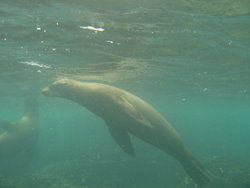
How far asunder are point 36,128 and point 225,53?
12.9 meters

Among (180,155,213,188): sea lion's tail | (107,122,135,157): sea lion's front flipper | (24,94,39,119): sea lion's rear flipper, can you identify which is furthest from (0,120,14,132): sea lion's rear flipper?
(180,155,213,188): sea lion's tail

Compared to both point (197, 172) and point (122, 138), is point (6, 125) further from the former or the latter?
point (197, 172)

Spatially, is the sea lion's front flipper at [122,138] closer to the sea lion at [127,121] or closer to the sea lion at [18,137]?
the sea lion at [127,121]

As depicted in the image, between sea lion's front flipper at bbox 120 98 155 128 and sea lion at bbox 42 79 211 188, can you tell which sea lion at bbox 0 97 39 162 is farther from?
sea lion's front flipper at bbox 120 98 155 128

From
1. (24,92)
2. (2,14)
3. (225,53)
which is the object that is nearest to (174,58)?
(225,53)

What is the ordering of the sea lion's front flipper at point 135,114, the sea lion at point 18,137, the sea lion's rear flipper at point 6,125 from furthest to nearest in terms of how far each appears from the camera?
the sea lion at point 18,137 → the sea lion's rear flipper at point 6,125 → the sea lion's front flipper at point 135,114

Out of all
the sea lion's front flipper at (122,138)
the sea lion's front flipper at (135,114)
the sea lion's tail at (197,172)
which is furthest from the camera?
the sea lion's tail at (197,172)

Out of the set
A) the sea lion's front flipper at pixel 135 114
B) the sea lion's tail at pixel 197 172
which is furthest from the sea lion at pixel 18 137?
the sea lion's tail at pixel 197 172

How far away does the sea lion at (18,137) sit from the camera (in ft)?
56.7

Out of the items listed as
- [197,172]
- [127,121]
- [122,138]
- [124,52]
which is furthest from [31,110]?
[197,172]

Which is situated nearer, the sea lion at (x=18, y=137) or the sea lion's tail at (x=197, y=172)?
the sea lion's tail at (x=197, y=172)

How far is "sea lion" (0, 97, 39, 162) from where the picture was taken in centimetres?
1730

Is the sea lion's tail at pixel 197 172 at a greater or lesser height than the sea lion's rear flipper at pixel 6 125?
greater

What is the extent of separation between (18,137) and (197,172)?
12430 mm
